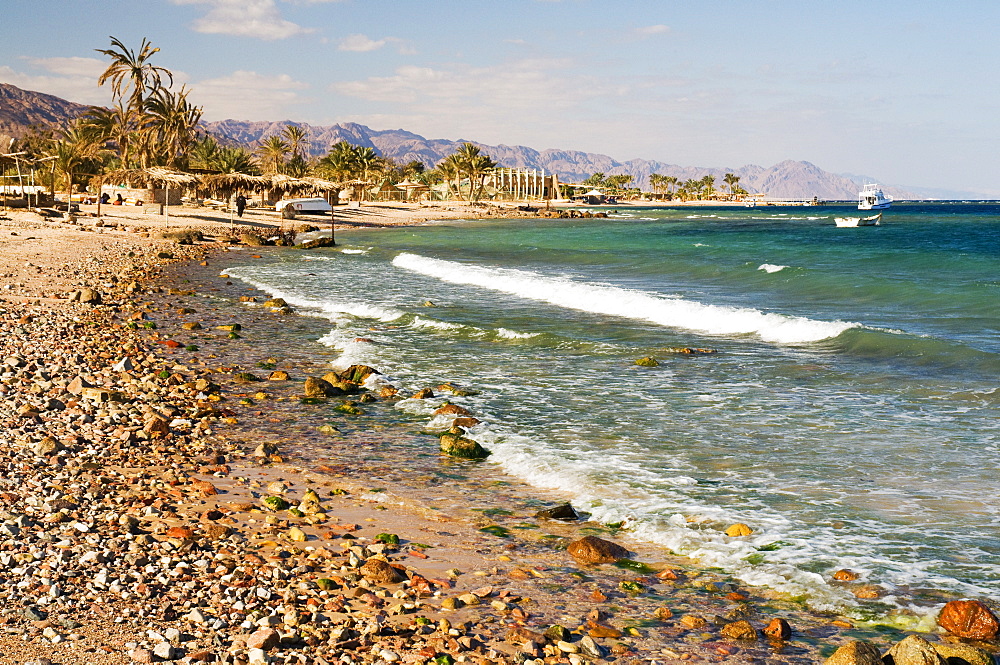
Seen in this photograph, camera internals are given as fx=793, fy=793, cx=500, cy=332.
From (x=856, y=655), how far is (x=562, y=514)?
2.66 metres

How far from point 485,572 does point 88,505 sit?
3.00 m

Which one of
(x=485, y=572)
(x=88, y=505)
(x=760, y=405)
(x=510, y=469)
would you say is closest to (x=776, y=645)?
(x=485, y=572)

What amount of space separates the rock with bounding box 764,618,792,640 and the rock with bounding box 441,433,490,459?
384 cm

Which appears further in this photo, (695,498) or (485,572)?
(695,498)

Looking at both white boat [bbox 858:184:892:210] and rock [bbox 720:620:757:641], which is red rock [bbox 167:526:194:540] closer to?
rock [bbox 720:620:757:641]

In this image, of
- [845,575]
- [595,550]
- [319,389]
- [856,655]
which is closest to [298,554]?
[595,550]

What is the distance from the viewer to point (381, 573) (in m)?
5.08

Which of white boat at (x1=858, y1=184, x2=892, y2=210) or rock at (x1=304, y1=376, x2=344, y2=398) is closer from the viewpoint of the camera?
rock at (x1=304, y1=376, x2=344, y2=398)

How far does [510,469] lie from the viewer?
25.1ft

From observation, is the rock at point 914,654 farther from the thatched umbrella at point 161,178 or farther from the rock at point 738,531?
the thatched umbrella at point 161,178

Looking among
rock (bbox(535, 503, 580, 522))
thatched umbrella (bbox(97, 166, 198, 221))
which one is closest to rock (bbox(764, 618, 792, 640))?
rock (bbox(535, 503, 580, 522))

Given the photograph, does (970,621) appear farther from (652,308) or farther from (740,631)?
(652,308)

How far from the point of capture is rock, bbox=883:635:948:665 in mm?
4105

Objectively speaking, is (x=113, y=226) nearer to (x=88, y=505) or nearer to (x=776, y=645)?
(x=88, y=505)
